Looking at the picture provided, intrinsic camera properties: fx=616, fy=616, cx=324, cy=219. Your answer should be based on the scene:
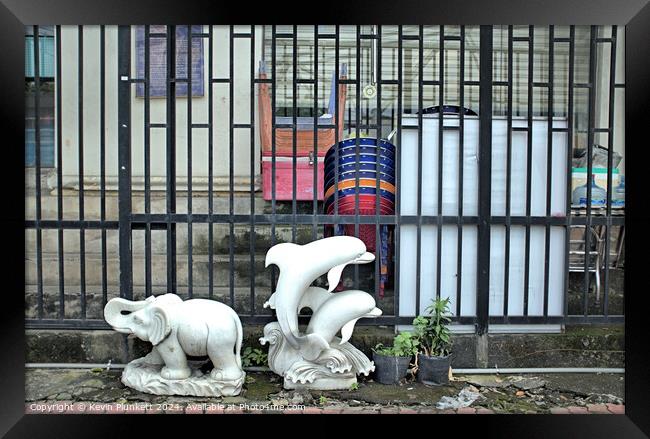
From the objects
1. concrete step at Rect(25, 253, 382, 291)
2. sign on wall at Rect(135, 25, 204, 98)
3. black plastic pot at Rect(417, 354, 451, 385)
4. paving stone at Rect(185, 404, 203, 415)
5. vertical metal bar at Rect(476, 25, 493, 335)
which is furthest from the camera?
sign on wall at Rect(135, 25, 204, 98)

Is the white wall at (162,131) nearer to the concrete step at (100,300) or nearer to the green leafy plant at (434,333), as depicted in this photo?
the concrete step at (100,300)

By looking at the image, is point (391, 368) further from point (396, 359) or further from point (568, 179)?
point (568, 179)

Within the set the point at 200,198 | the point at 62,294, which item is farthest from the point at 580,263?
the point at 62,294

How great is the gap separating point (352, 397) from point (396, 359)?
497 millimetres

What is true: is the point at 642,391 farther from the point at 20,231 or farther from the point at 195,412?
the point at 20,231

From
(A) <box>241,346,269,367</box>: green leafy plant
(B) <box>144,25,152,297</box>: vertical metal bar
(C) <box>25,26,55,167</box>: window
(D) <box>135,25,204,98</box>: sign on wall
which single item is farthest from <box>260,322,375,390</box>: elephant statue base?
(C) <box>25,26,55,167</box>: window

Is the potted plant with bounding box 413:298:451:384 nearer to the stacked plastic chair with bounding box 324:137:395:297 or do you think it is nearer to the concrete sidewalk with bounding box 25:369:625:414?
the concrete sidewalk with bounding box 25:369:625:414

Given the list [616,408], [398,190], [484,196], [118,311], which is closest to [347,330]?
[398,190]

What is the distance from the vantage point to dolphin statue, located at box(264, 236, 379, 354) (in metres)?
4.86

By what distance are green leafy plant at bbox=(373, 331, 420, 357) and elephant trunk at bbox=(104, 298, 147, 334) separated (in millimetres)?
2036

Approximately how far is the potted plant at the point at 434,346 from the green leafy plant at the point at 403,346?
0.07m

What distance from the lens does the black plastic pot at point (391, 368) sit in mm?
5102

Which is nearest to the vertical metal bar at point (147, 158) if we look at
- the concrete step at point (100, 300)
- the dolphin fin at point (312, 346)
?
the concrete step at point (100, 300)

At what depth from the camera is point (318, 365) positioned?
4984 millimetres
